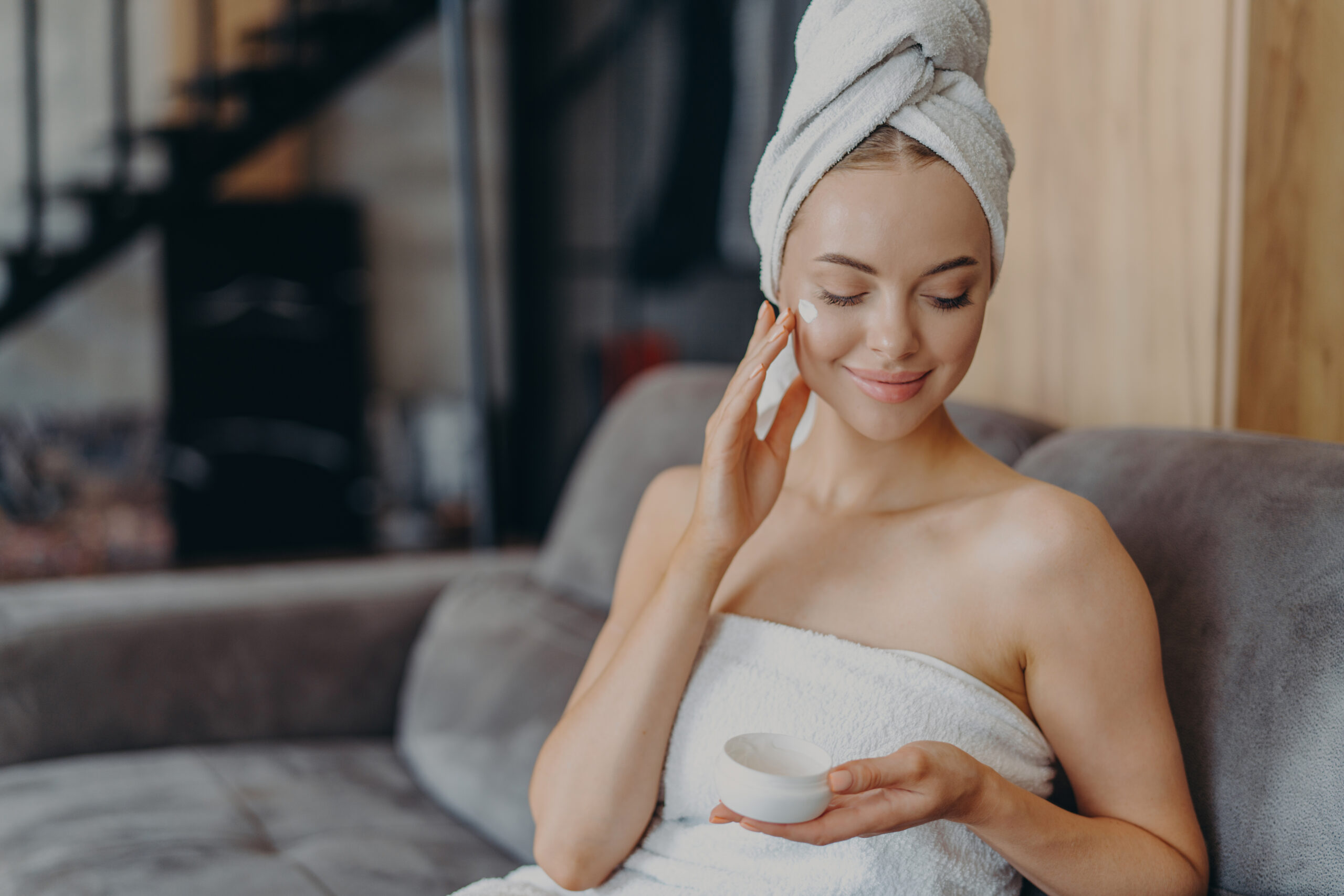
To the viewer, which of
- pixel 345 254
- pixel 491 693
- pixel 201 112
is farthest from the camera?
pixel 345 254

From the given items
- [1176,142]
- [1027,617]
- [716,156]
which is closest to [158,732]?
[1027,617]

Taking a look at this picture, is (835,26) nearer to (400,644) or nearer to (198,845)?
(198,845)

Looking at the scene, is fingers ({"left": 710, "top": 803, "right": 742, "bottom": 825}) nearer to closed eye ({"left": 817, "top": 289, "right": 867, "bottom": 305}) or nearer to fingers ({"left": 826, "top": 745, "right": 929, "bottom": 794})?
fingers ({"left": 826, "top": 745, "right": 929, "bottom": 794})

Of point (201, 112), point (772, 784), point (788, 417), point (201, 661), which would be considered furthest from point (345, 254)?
point (772, 784)

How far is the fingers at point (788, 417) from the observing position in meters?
0.98

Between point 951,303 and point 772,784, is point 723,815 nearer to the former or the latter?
point 772,784

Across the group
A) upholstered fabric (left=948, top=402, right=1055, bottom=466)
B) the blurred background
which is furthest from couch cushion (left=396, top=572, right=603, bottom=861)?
the blurred background

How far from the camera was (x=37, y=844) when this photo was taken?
1395 mm

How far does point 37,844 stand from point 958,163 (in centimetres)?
137

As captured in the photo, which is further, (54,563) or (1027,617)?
(54,563)

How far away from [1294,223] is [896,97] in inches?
25.8

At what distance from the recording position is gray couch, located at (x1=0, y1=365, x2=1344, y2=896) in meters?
0.89

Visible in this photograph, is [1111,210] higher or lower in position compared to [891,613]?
higher

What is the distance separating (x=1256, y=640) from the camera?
0.90 m
